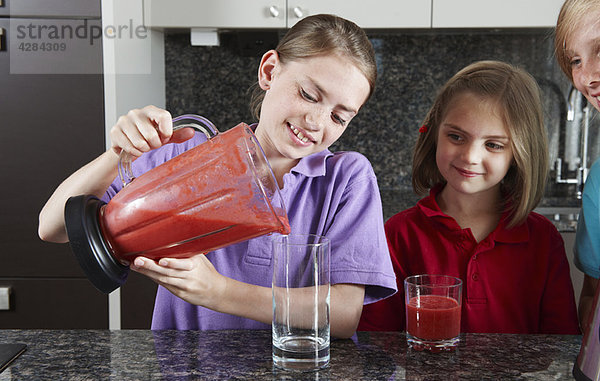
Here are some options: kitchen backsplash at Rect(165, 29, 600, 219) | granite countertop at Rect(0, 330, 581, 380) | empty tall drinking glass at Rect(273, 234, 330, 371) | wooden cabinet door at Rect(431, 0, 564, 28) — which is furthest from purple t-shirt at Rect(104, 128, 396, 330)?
kitchen backsplash at Rect(165, 29, 600, 219)

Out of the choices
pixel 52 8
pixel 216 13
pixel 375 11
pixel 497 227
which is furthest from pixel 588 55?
pixel 52 8

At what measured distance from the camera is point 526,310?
3.96 ft

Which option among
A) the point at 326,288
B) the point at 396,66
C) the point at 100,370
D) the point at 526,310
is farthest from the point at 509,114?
the point at 396,66

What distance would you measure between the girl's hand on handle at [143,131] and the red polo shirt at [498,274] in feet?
2.10

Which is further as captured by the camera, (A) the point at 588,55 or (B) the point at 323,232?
(B) the point at 323,232

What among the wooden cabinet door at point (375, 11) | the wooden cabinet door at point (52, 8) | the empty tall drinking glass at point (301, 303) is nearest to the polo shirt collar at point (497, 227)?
the empty tall drinking glass at point (301, 303)

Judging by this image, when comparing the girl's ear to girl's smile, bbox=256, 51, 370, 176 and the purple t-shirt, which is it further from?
the purple t-shirt

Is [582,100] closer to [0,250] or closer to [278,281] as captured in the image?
[278,281]

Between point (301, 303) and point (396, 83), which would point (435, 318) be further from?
point (396, 83)

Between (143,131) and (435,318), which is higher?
(143,131)

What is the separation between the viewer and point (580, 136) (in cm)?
241

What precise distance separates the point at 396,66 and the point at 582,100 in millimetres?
782

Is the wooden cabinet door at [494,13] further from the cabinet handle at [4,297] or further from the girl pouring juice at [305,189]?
the cabinet handle at [4,297]

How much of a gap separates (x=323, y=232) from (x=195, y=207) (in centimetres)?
40
